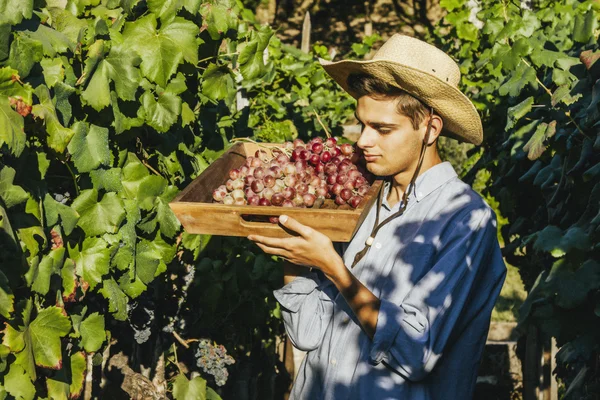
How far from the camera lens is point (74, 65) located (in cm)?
237

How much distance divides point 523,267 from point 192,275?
2.13 metres

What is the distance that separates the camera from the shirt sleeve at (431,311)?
6.72ft

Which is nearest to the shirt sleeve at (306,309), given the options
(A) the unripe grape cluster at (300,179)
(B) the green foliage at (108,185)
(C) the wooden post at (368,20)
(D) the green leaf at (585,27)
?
(A) the unripe grape cluster at (300,179)

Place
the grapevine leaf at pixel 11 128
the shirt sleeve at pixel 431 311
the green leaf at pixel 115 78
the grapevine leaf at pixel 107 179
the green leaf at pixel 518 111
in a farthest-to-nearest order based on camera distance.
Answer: the green leaf at pixel 518 111, the grapevine leaf at pixel 107 179, the green leaf at pixel 115 78, the shirt sleeve at pixel 431 311, the grapevine leaf at pixel 11 128

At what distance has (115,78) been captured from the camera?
7.77ft

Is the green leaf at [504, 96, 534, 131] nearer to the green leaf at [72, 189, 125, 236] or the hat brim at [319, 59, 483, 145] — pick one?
the hat brim at [319, 59, 483, 145]

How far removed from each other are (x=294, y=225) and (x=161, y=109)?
80cm

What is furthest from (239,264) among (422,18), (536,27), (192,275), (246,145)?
(422,18)

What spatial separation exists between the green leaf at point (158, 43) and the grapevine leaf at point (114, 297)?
0.66 meters

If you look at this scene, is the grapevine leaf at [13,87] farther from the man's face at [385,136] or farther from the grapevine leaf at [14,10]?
the man's face at [385,136]

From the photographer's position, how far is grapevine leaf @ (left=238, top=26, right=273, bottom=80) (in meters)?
2.98

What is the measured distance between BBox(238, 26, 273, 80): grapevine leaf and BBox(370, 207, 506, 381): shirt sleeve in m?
1.17

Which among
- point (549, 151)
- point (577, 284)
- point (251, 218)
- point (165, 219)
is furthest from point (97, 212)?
point (549, 151)

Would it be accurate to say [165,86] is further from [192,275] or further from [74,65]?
[192,275]
